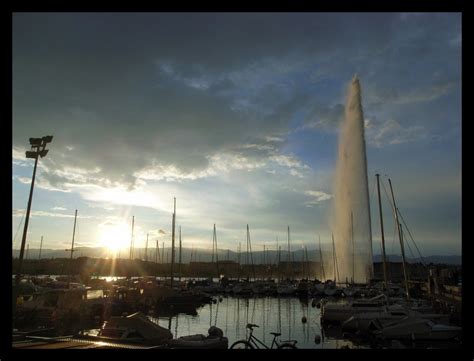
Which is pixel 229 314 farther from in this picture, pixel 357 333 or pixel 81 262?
pixel 81 262

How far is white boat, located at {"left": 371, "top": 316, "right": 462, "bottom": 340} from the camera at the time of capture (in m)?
16.5

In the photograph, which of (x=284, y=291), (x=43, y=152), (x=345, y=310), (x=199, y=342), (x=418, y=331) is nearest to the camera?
(x=199, y=342)

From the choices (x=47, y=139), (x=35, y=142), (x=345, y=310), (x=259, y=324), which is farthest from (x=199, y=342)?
(x=259, y=324)

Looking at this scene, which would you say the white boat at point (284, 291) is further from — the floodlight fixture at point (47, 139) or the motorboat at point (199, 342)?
the floodlight fixture at point (47, 139)

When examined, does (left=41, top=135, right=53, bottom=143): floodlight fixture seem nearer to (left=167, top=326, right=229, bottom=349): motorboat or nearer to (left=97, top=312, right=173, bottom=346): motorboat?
(left=97, top=312, right=173, bottom=346): motorboat

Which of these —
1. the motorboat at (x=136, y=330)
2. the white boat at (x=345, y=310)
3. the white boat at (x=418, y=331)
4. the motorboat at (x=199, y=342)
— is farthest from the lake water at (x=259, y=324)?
the motorboat at (x=136, y=330)

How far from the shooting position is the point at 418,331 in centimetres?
1717

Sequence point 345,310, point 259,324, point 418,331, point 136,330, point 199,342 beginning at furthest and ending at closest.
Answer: point 259,324
point 345,310
point 418,331
point 136,330
point 199,342

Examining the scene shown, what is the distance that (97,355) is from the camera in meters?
3.29

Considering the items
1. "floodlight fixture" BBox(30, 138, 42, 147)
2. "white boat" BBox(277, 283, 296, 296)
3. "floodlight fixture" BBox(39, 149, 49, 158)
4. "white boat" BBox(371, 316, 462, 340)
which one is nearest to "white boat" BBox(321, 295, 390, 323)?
"white boat" BBox(371, 316, 462, 340)

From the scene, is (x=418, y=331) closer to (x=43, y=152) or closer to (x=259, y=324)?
(x=259, y=324)

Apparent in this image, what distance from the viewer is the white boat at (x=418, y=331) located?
16.5 metres
